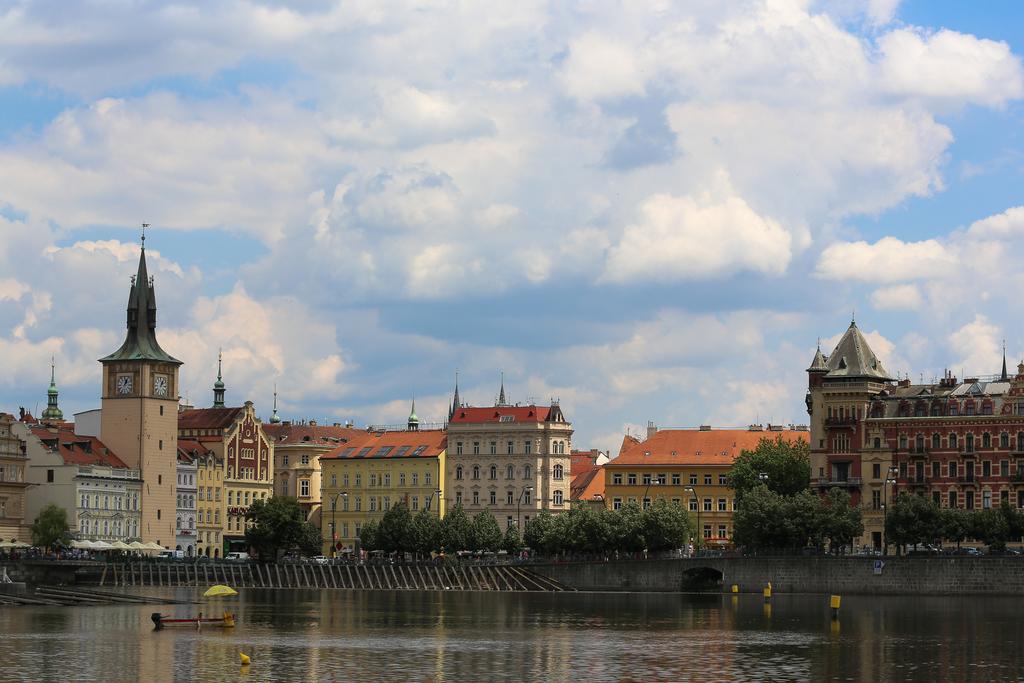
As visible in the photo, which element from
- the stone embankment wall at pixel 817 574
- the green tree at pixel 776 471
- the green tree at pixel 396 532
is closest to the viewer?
the stone embankment wall at pixel 817 574

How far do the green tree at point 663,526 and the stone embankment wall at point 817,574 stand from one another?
6.11 meters

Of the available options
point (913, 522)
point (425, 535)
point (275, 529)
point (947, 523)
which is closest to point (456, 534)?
point (425, 535)

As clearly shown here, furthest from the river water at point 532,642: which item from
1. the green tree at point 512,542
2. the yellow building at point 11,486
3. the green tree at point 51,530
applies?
the yellow building at point 11,486

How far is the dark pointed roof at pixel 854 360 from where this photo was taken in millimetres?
180125

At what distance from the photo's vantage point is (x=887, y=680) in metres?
83.2

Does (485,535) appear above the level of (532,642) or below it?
above

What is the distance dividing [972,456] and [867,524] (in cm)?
1092

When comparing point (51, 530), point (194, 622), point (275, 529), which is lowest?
point (194, 622)

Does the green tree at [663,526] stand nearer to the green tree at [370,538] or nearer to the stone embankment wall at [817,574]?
the stone embankment wall at [817,574]

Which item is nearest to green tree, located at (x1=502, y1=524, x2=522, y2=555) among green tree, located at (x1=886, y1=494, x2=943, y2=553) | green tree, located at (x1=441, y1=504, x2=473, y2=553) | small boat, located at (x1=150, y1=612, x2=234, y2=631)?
green tree, located at (x1=441, y1=504, x2=473, y2=553)

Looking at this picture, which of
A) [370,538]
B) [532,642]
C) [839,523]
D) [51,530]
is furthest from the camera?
[370,538]

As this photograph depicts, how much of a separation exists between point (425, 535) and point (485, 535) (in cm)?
585

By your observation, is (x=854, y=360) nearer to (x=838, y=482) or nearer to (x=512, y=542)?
(x=838, y=482)

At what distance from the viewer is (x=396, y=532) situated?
637ft
